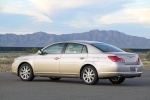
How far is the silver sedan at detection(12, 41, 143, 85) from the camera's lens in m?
14.5

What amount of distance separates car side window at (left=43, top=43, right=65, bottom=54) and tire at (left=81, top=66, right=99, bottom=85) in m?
1.37

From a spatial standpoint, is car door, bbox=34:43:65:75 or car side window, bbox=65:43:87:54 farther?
car door, bbox=34:43:65:75

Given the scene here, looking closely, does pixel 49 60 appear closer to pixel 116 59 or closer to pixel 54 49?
pixel 54 49

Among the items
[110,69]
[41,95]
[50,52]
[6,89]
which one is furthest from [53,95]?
[50,52]

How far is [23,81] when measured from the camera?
1614 cm

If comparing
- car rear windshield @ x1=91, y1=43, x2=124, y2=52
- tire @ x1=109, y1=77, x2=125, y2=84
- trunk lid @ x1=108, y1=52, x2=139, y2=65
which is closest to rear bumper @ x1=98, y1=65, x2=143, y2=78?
trunk lid @ x1=108, y1=52, x2=139, y2=65

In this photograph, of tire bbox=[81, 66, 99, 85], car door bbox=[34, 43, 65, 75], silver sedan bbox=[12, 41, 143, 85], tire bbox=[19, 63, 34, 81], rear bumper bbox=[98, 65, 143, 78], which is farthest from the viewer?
tire bbox=[19, 63, 34, 81]

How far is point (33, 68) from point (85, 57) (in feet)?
7.33

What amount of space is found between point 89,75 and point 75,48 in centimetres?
123

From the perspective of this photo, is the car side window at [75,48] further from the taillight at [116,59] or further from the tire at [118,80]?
the tire at [118,80]

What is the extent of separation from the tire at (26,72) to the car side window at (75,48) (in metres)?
1.63

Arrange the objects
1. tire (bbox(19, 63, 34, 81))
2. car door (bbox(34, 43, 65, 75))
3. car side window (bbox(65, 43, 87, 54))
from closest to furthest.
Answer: car side window (bbox(65, 43, 87, 54)) → car door (bbox(34, 43, 65, 75)) → tire (bbox(19, 63, 34, 81))

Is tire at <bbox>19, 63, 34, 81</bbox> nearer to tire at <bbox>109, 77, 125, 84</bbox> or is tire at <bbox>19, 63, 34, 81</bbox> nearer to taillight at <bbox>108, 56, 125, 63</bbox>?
tire at <bbox>109, 77, 125, 84</bbox>

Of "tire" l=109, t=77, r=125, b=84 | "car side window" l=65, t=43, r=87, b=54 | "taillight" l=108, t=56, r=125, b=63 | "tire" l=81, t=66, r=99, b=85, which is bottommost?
"tire" l=109, t=77, r=125, b=84
